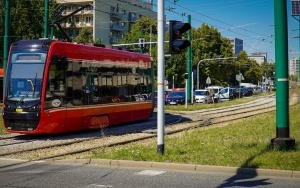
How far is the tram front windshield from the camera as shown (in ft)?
51.6

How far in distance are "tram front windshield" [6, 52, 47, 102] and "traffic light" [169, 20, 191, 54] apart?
620 centimetres

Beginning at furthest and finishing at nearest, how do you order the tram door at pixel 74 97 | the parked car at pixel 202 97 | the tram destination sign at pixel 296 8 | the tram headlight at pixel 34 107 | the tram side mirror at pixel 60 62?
the parked car at pixel 202 97, the tram destination sign at pixel 296 8, the tram door at pixel 74 97, the tram side mirror at pixel 60 62, the tram headlight at pixel 34 107

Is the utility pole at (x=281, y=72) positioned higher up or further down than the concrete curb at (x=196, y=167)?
higher up

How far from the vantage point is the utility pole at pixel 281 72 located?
458 inches

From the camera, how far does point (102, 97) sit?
18766 millimetres

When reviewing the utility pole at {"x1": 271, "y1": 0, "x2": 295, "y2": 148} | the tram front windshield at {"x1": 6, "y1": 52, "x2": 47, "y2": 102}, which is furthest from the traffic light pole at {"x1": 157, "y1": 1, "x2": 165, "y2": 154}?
the tram front windshield at {"x1": 6, "y1": 52, "x2": 47, "y2": 102}

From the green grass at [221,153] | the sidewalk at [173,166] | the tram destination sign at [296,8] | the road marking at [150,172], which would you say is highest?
the tram destination sign at [296,8]

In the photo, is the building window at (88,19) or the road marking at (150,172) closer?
the road marking at (150,172)

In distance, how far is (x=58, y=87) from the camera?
16203mm

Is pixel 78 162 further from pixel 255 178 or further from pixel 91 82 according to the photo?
pixel 91 82

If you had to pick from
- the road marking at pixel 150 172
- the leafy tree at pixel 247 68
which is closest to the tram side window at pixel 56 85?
the road marking at pixel 150 172

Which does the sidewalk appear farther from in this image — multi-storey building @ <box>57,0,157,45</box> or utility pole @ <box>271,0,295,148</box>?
multi-storey building @ <box>57,0,157,45</box>

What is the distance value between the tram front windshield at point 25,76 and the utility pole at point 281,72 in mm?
8115

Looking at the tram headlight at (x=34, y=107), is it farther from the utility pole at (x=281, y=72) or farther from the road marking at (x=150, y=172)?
the utility pole at (x=281, y=72)
